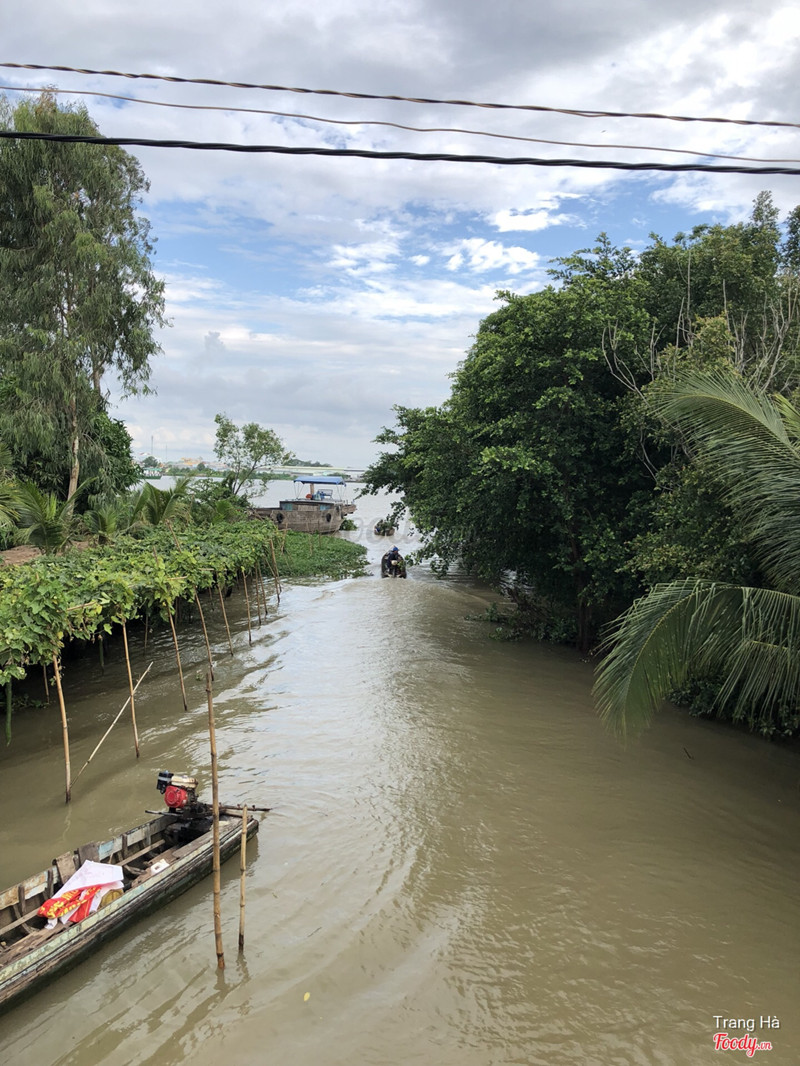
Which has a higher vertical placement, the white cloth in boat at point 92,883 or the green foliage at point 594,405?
the green foliage at point 594,405

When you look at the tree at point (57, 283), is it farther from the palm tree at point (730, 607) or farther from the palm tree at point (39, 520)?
the palm tree at point (730, 607)

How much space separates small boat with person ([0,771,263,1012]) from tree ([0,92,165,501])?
Answer: 1642 cm

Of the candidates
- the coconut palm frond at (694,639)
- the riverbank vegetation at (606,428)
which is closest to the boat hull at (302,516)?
the riverbank vegetation at (606,428)

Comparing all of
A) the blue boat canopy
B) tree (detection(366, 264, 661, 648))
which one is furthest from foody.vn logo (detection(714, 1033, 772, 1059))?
the blue boat canopy

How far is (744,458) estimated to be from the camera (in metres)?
6.24

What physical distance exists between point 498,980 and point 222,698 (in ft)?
27.5

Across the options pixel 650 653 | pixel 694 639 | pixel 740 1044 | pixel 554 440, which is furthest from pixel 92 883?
pixel 554 440

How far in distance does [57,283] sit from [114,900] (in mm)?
20657

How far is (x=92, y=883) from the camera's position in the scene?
5812mm

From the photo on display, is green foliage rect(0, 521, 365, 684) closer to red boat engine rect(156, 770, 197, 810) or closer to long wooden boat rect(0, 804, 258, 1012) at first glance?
red boat engine rect(156, 770, 197, 810)

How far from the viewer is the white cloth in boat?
5.77 meters

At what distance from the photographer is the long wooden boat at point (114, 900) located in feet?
16.6

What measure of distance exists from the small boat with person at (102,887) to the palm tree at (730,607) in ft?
14.4

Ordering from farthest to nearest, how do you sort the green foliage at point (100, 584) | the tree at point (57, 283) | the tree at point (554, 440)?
the tree at point (57, 283)
the tree at point (554, 440)
the green foliage at point (100, 584)
